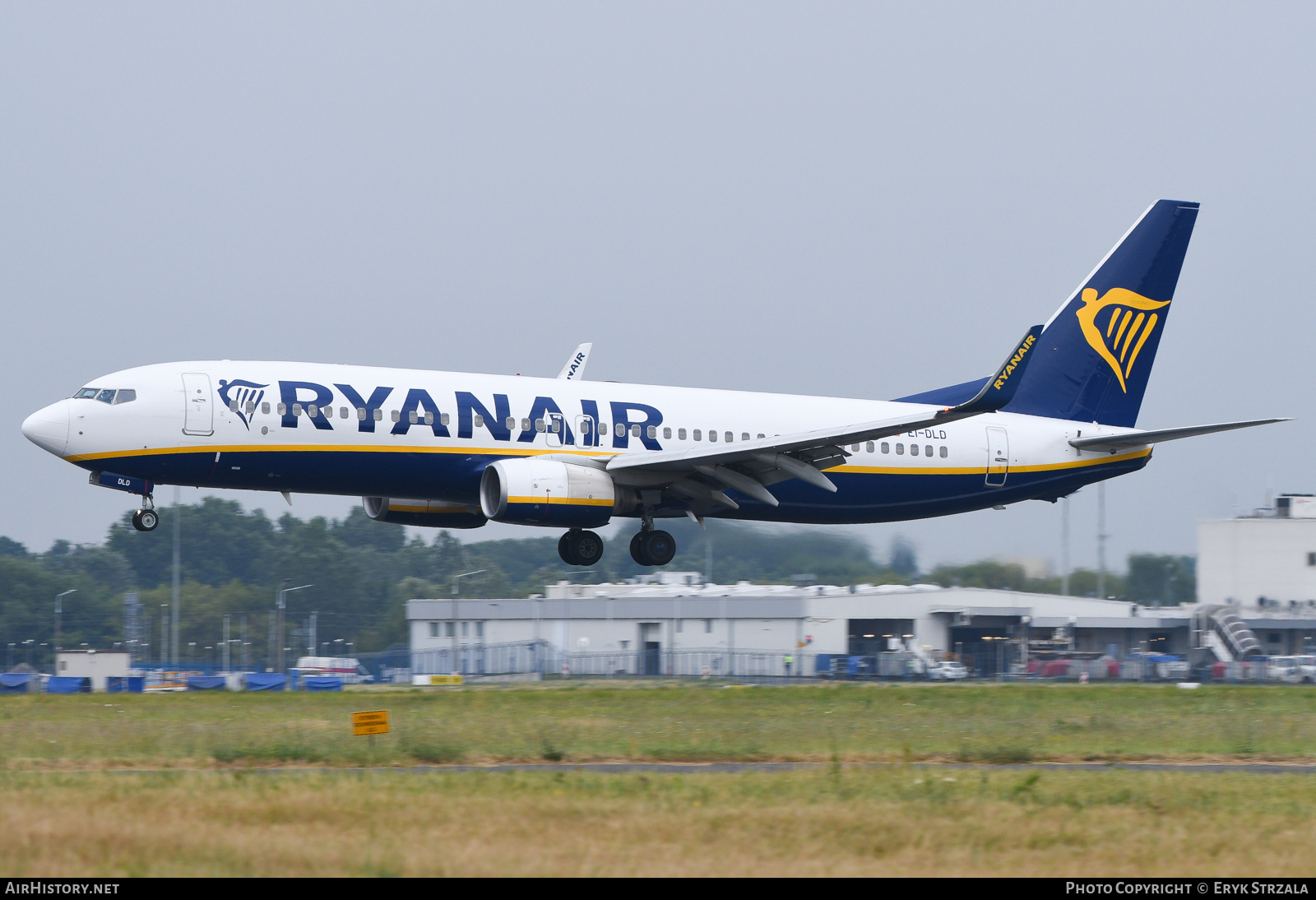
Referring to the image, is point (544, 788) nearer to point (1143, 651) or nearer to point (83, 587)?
point (1143, 651)

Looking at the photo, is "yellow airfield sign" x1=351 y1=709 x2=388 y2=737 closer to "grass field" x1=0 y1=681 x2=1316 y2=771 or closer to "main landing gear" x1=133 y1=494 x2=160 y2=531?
"grass field" x1=0 y1=681 x2=1316 y2=771

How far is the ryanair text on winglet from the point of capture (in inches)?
1176

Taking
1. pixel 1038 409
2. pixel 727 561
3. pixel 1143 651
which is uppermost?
pixel 1038 409

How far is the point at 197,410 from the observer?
98.7 feet

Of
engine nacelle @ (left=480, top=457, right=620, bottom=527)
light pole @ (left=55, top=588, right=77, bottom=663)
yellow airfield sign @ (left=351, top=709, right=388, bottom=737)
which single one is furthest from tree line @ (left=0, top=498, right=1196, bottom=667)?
yellow airfield sign @ (left=351, top=709, right=388, bottom=737)

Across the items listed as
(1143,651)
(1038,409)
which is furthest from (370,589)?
(1038,409)

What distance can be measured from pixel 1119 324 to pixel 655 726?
69.4ft

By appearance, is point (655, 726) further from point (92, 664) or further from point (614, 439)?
point (92, 664)

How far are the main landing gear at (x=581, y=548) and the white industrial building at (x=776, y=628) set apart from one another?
21.3m

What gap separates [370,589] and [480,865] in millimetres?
67645

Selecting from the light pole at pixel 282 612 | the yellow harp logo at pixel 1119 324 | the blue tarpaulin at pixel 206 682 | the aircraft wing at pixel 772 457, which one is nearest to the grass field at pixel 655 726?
the aircraft wing at pixel 772 457

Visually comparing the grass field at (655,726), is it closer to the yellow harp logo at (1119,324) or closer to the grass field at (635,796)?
the grass field at (635,796)

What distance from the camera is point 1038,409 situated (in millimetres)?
38938

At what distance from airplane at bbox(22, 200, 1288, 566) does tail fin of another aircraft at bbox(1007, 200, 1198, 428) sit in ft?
0.21
